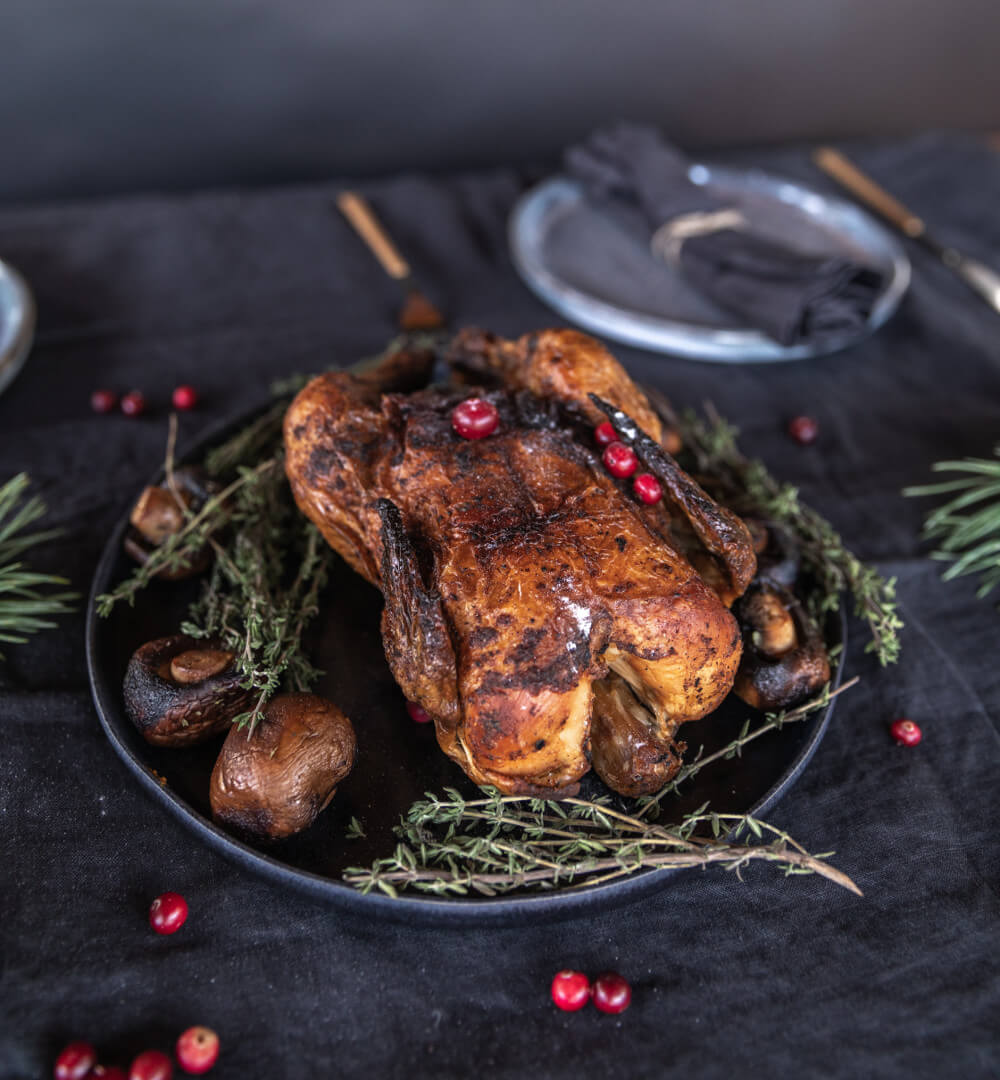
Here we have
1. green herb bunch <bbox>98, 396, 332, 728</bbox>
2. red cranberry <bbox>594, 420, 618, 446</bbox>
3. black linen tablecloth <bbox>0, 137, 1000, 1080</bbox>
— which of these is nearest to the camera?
black linen tablecloth <bbox>0, 137, 1000, 1080</bbox>

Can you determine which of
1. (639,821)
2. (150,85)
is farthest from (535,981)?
(150,85)

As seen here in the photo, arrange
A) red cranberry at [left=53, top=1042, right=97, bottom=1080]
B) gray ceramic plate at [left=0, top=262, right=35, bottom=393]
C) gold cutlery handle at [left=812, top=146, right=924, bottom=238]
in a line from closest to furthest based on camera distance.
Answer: red cranberry at [left=53, top=1042, right=97, bottom=1080], gray ceramic plate at [left=0, top=262, right=35, bottom=393], gold cutlery handle at [left=812, top=146, right=924, bottom=238]

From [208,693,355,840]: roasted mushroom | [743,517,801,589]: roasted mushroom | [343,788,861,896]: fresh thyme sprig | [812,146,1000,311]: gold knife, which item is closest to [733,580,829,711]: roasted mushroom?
[743,517,801,589]: roasted mushroom

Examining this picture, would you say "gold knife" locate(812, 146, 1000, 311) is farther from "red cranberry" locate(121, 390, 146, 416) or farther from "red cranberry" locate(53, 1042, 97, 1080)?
"red cranberry" locate(53, 1042, 97, 1080)

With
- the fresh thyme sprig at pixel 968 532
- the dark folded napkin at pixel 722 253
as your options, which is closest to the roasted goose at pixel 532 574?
the fresh thyme sprig at pixel 968 532

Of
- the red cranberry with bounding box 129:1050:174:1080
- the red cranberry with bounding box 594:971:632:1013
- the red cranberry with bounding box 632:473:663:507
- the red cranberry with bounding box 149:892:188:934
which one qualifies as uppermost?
the red cranberry with bounding box 632:473:663:507

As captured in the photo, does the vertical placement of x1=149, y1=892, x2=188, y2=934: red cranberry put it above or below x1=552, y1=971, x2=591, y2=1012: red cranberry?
above

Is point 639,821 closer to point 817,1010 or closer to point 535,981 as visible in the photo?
point 535,981
